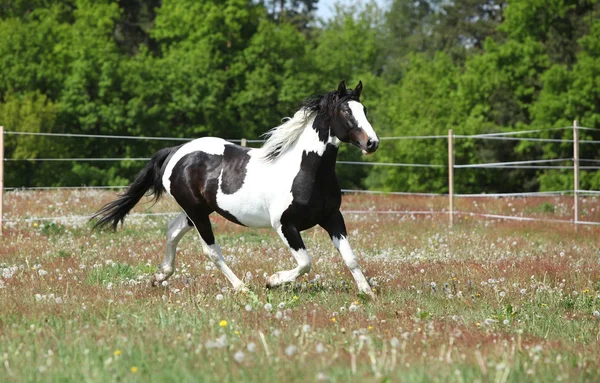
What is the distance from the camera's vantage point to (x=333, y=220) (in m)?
8.26

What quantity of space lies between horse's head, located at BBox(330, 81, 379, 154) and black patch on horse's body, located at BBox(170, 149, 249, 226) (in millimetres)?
1300

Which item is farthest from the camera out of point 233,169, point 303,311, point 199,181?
point 199,181

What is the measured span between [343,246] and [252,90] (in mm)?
35979

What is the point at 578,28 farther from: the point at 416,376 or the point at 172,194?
the point at 416,376

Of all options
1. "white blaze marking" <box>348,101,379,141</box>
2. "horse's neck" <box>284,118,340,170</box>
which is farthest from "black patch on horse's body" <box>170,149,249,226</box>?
"white blaze marking" <box>348,101,379,141</box>

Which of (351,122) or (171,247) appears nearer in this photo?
(351,122)

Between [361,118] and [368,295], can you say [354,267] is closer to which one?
[368,295]

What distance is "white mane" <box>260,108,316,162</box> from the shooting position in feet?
27.9

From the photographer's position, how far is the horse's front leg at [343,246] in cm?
812

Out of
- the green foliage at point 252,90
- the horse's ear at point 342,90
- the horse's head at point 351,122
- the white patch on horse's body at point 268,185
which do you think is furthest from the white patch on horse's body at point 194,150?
the green foliage at point 252,90

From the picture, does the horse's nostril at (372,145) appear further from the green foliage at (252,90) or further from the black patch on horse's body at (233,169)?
the green foliage at (252,90)

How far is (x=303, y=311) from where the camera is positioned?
694 centimetres

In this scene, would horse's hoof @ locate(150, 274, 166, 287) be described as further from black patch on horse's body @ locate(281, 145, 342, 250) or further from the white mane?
the white mane

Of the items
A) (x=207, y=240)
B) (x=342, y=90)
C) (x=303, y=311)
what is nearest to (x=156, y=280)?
(x=207, y=240)
